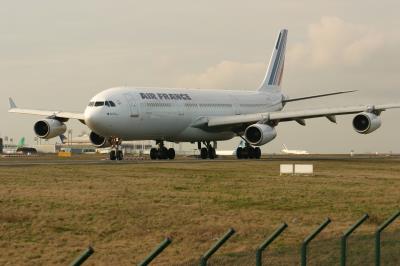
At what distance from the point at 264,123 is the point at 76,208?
105 ft

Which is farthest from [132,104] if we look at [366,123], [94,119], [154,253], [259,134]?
[154,253]

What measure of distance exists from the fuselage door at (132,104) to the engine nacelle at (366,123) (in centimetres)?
1451

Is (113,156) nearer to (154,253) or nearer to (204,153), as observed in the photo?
(204,153)

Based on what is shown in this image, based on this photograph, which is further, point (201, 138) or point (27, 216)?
point (201, 138)

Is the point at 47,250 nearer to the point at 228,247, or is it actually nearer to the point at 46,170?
the point at 228,247

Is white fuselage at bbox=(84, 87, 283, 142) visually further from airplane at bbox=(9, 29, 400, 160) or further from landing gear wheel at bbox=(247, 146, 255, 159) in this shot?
landing gear wheel at bbox=(247, 146, 255, 159)

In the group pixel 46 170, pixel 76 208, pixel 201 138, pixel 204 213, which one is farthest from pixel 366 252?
pixel 201 138

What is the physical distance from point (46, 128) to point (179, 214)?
111 feet

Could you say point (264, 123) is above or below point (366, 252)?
above

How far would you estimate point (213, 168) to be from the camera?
4684 cm

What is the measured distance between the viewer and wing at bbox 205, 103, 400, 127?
57638 millimetres

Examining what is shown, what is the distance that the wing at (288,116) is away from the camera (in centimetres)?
5764

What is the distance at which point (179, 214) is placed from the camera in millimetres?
27547

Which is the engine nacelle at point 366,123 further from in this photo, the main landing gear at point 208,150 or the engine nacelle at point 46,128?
the engine nacelle at point 46,128
